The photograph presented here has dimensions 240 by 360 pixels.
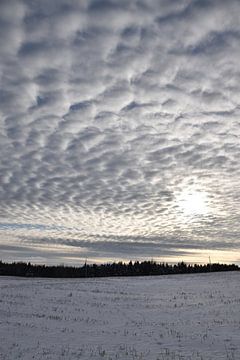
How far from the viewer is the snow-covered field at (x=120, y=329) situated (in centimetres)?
1828

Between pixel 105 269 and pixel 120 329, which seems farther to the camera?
pixel 105 269

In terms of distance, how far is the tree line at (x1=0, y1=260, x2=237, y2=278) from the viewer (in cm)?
14556

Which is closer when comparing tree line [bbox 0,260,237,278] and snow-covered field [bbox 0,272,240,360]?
snow-covered field [bbox 0,272,240,360]

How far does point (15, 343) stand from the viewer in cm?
2042

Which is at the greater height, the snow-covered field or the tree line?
the tree line

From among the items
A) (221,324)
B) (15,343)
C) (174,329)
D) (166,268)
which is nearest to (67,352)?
(15,343)

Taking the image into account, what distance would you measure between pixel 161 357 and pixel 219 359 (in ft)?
8.39

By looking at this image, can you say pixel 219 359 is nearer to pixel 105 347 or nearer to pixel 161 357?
pixel 161 357

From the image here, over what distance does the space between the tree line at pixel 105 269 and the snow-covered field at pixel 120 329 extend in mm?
106660

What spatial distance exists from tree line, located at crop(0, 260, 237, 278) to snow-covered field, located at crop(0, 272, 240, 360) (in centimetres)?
10666

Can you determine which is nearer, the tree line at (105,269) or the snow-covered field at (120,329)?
the snow-covered field at (120,329)

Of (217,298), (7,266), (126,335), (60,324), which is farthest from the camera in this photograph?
(7,266)

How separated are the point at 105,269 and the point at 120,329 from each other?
150 meters

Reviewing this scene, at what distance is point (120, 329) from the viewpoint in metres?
24.8
